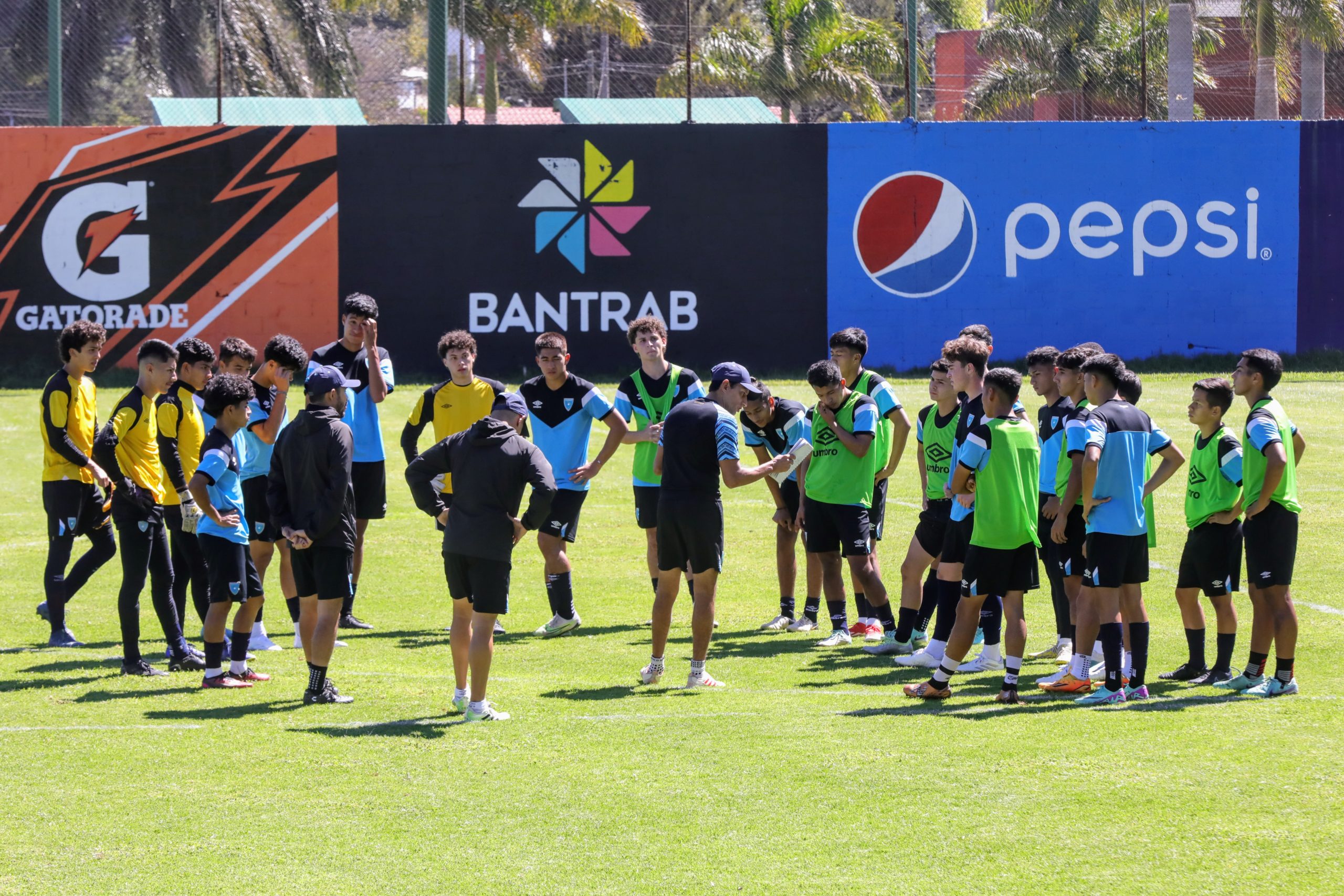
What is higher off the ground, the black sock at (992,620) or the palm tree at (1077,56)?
the palm tree at (1077,56)

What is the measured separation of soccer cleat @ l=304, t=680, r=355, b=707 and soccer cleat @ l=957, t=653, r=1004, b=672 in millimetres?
3449

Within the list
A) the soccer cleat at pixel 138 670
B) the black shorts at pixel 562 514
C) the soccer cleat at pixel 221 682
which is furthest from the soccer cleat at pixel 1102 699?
the soccer cleat at pixel 138 670

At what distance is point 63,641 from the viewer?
9.28 meters

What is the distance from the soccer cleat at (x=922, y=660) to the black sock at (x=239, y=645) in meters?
3.71

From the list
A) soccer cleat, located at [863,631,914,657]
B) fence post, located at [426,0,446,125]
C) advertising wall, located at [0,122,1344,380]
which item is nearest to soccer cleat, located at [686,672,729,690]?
soccer cleat, located at [863,631,914,657]

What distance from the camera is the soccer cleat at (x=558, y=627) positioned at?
976 cm

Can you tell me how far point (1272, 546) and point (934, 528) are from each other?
79.8 inches

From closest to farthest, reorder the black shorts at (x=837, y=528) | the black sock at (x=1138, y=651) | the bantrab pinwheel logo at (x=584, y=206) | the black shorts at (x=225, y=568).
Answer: the black sock at (x=1138, y=651)
the black shorts at (x=225, y=568)
the black shorts at (x=837, y=528)
the bantrab pinwheel logo at (x=584, y=206)

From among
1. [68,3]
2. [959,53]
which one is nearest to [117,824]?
[68,3]

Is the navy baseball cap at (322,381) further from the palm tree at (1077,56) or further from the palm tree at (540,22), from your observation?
the palm tree at (540,22)

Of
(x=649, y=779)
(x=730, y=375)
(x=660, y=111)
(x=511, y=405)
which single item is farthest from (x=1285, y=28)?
(x=649, y=779)

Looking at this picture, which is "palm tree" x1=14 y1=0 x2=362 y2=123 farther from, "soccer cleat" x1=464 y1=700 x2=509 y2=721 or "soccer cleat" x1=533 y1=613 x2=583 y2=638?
"soccer cleat" x1=464 y1=700 x2=509 y2=721

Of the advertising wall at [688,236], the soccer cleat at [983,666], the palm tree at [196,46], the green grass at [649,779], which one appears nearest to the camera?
the green grass at [649,779]

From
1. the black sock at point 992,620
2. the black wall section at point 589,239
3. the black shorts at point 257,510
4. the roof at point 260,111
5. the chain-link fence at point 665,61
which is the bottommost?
the black sock at point 992,620
